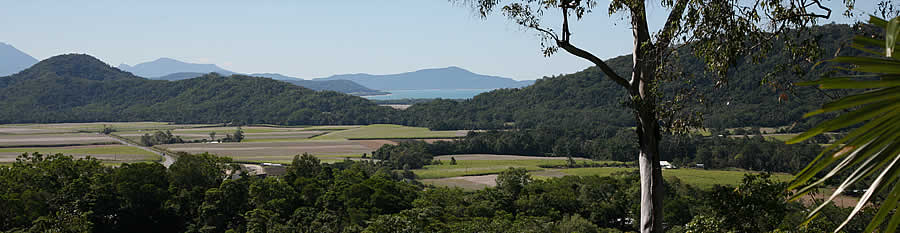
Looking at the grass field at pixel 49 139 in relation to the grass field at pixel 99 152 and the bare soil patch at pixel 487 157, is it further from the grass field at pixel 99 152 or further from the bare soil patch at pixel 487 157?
the bare soil patch at pixel 487 157

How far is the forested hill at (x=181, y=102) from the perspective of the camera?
138 metres

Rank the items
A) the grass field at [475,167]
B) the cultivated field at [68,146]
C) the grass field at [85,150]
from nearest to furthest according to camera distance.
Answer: the grass field at [475,167], the cultivated field at [68,146], the grass field at [85,150]

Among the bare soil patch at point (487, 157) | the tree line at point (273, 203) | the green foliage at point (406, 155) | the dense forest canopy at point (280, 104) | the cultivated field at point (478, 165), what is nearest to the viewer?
the tree line at point (273, 203)

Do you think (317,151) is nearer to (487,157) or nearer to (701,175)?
(487,157)

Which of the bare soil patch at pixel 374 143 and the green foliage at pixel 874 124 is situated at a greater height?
→ the green foliage at pixel 874 124

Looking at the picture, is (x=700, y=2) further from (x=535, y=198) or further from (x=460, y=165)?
(x=460, y=165)

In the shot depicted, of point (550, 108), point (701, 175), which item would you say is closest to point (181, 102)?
point (550, 108)

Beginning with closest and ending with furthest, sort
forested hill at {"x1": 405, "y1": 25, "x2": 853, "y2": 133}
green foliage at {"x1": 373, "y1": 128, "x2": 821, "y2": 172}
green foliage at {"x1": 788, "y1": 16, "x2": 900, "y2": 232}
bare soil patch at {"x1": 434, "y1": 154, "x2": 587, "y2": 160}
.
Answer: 1. green foliage at {"x1": 788, "y1": 16, "x2": 900, "y2": 232}
2. green foliage at {"x1": 373, "y1": 128, "x2": 821, "y2": 172}
3. bare soil patch at {"x1": 434, "y1": 154, "x2": 587, "y2": 160}
4. forested hill at {"x1": 405, "y1": 25, "x2": 853, "y2": 133}

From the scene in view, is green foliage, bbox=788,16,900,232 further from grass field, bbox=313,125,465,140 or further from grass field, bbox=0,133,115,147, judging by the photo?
grass field, bbox=0,133,115,147

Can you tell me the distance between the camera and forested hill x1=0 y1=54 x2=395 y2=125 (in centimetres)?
13850

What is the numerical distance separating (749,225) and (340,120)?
12790 centimetres

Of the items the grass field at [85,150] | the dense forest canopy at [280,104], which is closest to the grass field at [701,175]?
the dense forest canopy at [280,104]

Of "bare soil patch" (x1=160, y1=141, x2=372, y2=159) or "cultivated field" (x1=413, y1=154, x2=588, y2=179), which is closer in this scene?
"cultivated field" (x1=413, y1=154, x2=588, y2=179)

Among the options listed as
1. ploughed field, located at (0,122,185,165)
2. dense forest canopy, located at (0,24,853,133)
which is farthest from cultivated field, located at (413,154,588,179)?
ploughed field, located at (0,122,185,165)
